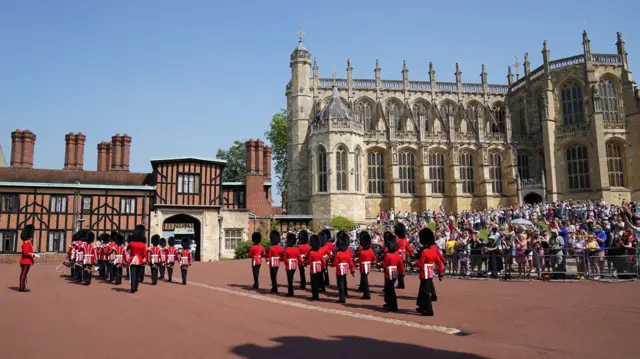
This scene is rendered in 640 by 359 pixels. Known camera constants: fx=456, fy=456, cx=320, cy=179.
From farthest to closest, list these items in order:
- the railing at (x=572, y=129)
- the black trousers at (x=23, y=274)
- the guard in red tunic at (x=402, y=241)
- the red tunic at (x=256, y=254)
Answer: the railing at (x=572, y=129) < the red tunic at (x=256, y=254) < the black trousers at (x=23, y=274) < the guard in red tunic at (x=402, y=241)

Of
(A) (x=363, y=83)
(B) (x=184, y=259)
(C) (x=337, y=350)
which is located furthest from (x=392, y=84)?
(C) (x=337, y=350)

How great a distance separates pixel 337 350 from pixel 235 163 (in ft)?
161

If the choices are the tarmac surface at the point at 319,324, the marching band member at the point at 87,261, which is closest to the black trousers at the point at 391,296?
the tarmac surface at the point at 319,324

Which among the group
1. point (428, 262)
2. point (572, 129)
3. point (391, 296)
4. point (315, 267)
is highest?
point (572, 129)

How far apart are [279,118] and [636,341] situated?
163ft

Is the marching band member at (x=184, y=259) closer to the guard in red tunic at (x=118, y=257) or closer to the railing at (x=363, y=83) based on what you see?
the guard in red tunic at (x=118, y=257)

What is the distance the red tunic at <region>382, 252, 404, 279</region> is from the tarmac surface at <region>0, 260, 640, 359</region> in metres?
0.83

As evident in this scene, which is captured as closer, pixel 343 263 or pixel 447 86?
pixel 343 263

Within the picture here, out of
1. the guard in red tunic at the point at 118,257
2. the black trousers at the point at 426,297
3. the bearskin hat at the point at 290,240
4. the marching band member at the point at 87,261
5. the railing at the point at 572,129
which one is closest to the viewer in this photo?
the black trousers at the point at 426,297

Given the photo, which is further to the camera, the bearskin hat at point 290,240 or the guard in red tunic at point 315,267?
the bearskin hat at point 290,240

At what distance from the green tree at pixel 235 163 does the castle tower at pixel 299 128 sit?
11.4 m

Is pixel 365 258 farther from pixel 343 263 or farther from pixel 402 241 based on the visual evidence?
pixel 402 241

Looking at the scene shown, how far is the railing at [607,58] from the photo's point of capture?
136ft

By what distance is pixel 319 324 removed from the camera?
27.6 feet
